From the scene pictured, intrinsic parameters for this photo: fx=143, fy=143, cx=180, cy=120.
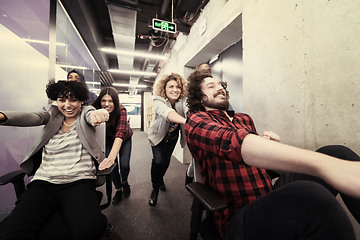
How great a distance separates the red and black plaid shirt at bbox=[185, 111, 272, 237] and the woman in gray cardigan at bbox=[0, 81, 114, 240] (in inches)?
28.3

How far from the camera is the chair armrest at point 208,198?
0.58 m

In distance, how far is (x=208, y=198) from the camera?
24.7 inches

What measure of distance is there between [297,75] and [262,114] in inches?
17.8

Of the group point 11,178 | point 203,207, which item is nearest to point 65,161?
point 11,178

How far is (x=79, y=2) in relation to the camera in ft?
8.48

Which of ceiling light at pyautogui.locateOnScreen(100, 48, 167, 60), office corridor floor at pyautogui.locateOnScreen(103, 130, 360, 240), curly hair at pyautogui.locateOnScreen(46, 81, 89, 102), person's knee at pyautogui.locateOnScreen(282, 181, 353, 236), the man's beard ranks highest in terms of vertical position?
ceiling light at pyautogui.locateOnScreen(100, 48, 167, 60)

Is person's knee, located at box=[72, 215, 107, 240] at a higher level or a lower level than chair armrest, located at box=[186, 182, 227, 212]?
lower

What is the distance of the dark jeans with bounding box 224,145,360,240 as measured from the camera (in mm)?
404

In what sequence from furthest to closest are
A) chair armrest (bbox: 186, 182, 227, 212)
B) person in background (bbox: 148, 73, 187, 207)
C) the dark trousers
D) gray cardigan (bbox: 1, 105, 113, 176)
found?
person in background (bbox: 148, 73, 187, 207), gray cardigan (bbox: 1, 105, 113, 176), the dark trousers, chair armrest (bbox: 186, 182, 227, 212)

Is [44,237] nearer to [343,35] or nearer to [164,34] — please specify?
[343,35]

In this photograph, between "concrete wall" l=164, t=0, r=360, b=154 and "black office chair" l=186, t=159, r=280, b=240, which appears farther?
"concrete wall" l=164, t=0, r=360, b=154

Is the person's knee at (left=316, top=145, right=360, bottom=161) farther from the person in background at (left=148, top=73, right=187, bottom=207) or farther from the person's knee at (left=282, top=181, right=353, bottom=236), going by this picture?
the person in background at (left=148, top=73, right=187, bottom=207)

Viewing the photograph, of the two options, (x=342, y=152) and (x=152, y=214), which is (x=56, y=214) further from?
(x=342, y=152)

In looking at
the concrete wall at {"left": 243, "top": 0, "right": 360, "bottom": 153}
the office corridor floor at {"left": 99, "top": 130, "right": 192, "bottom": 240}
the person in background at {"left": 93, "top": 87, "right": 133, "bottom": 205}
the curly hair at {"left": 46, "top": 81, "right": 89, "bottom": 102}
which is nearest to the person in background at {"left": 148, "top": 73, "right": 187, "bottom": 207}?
the office corridor floor at {"left": 99, "top": 130, "right": 192, "bottom": 240}
